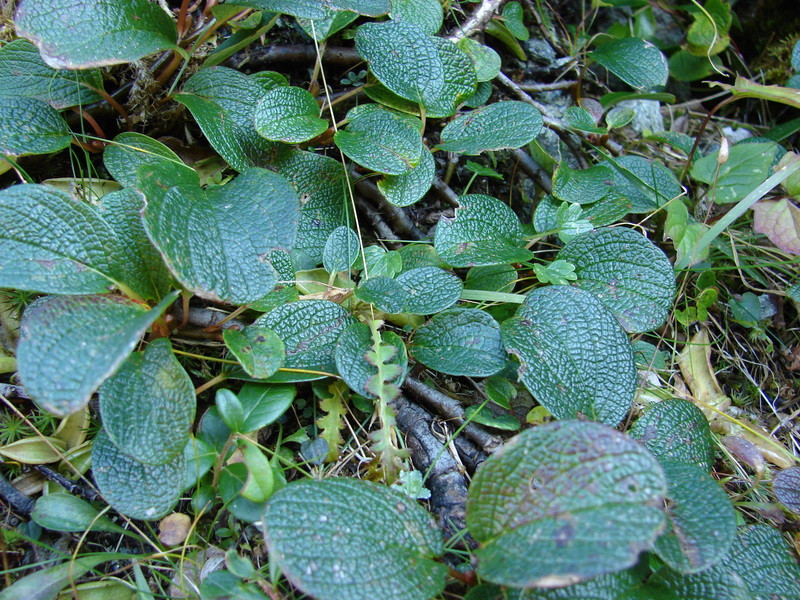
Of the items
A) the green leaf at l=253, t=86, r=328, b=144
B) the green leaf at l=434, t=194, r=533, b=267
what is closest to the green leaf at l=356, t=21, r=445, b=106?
the green leaf at l=253, t=86, r=328, b=144

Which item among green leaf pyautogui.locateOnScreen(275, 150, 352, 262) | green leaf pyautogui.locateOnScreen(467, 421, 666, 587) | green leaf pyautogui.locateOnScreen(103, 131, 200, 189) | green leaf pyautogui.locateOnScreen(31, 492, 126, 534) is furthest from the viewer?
green leaf pyautogui.locateOnScreen(275, 150, 352, 262)

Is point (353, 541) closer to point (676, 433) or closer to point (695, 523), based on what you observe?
point (695, 523)

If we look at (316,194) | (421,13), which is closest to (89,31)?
(316,194)

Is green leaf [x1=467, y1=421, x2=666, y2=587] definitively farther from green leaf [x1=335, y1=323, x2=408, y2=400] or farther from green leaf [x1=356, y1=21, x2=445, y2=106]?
green leaf [x1=356, y1=21, x2=445, y2=106]

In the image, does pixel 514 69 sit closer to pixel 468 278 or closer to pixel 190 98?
pixel 468 278

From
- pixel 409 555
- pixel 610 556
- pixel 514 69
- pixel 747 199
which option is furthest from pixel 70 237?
pixel 747 199

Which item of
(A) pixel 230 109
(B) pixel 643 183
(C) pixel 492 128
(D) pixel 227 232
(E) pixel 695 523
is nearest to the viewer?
(E) pixel 695 523
